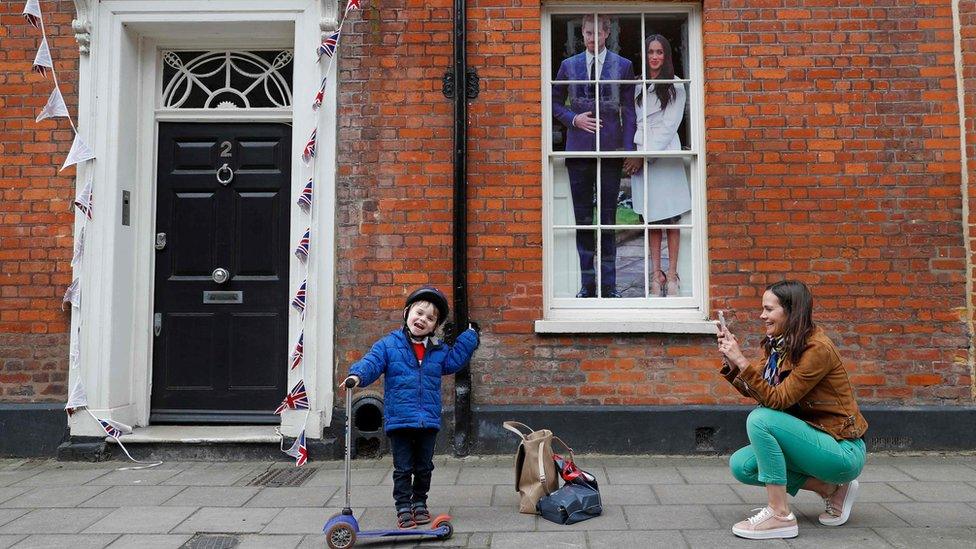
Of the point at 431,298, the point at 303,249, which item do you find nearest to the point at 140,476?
the point at 303,249

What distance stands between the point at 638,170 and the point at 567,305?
129cm

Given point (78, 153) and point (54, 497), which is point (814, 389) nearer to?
point (54, 497)

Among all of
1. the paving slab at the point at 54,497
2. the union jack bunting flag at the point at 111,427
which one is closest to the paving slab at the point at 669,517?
the paving slab at the point at 54,497

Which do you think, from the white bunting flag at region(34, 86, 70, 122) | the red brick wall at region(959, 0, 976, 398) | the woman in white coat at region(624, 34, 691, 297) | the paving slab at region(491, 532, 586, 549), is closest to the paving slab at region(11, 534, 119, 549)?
the paving slab at region(491, 532, 586, 549)

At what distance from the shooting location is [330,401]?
6.05 m

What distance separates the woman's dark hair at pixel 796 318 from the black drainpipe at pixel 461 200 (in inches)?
103

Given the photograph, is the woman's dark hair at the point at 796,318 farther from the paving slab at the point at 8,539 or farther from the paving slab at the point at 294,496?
the paving slab at the point at 8,539

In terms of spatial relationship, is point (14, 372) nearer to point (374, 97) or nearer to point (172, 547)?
point (172, 547)

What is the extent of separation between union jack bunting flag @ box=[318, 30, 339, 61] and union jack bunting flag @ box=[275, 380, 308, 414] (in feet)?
8.68

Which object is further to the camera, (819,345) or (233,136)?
(233,136)

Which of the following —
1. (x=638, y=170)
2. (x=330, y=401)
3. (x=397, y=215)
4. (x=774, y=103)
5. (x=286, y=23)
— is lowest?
(x=330, y=401)

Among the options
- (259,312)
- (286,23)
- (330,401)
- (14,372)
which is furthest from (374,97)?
(14,372)

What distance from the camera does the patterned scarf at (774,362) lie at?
4062 mm

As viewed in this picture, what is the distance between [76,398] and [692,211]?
5204 mm
